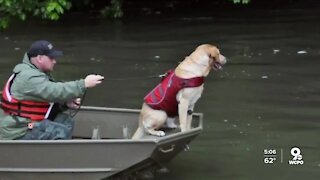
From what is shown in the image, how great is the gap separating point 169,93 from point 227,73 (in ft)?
16.2

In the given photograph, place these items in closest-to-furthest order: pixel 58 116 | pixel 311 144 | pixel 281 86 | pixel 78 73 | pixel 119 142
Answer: pixel 119 142 < pixel 58 116 < pixel 311 144 < pixel 281 86 < pixel 78 73

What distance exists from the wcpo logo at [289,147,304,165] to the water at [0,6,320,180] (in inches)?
1.9

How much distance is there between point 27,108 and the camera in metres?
6.28

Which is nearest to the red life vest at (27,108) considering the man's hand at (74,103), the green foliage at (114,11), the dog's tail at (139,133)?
the man's hand at (74,103)

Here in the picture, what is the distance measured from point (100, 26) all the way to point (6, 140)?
40.8 feet

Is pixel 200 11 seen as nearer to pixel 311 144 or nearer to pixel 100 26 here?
pixel 100 26

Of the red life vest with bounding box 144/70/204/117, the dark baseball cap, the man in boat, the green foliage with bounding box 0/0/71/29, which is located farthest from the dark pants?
the green foliage with bounding box 0/0/71/29

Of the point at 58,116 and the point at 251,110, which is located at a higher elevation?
the point at 58,116

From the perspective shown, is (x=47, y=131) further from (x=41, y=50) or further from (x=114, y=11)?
(x=114, y=11)

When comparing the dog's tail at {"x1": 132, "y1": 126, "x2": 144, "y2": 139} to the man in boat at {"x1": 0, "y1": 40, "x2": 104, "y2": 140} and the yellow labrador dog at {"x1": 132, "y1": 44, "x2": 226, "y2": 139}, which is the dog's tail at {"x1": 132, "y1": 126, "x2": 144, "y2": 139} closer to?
the yellow labrador dog at {"x1": 132, "y1": 44, "x2": 226, "y2": 139}

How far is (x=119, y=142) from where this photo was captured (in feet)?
19.6

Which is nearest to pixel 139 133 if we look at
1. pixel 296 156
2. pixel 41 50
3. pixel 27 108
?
pixel 27 108

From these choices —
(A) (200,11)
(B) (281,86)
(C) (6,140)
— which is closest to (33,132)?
(C) (6,140)
